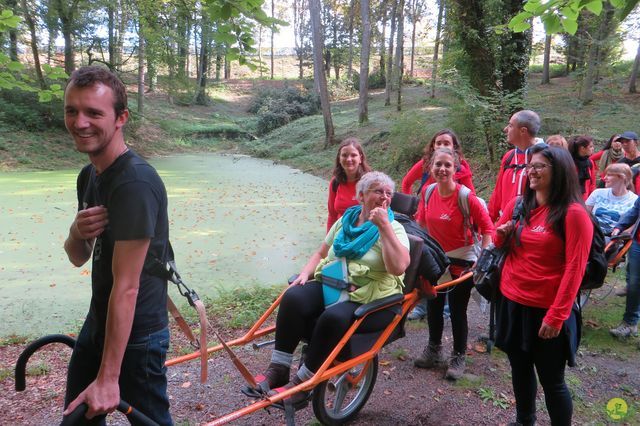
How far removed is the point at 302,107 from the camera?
25.7m

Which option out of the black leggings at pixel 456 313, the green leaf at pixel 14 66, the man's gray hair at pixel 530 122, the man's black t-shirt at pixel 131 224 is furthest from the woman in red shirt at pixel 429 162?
the green leaf at pixel 14 66

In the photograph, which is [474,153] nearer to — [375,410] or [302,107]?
[375,410]

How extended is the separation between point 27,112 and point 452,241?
739 inches

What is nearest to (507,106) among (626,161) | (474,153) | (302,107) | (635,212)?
(474,153)

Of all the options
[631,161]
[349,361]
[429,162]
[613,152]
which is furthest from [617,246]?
[349,361]

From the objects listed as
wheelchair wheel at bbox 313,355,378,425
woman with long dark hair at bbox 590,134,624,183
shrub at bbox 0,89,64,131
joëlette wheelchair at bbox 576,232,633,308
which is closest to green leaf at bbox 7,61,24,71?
wheelchair wheel at bbox 313,355,378,425

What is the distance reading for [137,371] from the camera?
1.51 meters

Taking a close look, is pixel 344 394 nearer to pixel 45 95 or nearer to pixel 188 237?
pixel 45 95

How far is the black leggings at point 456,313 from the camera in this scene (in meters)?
3.17

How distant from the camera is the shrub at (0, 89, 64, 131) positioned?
55.0ft

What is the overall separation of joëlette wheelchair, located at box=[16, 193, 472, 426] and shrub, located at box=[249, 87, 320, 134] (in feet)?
74.4

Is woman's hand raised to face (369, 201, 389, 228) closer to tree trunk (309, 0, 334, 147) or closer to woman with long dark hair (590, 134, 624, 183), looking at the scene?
woman with long dark hair (590, 134, 624, 183)

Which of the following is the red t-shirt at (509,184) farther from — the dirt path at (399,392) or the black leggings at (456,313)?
the dirt path at (399,392)

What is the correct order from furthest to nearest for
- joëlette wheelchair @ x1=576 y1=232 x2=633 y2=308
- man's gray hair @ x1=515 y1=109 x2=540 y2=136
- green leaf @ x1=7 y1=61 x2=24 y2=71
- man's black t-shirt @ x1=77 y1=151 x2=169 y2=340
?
joëlette wheelchair @ x1=576 y1=232 x2=633 y2=308 < man's gray hair @ x1=515 y1=109 x2=540 y2=136 < green leaf @ x1=7 y1=61 x2=24 y2=71 < man's black t-shirt @ x1=77 y1=151 x2=169 y2=340
